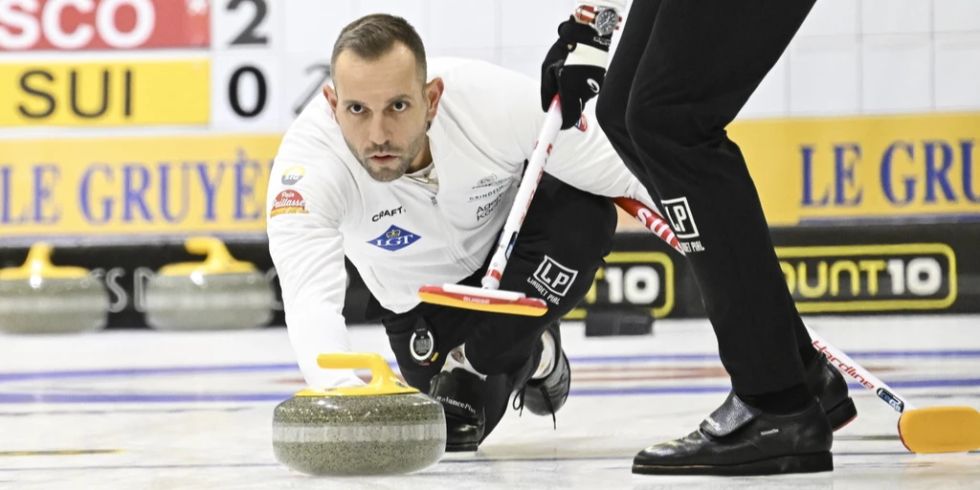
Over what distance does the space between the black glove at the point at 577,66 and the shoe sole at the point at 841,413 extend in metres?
0.59

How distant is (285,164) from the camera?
240 centimetres

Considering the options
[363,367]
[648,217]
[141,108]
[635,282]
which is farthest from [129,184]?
[363,367]

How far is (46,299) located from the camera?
6414 mm

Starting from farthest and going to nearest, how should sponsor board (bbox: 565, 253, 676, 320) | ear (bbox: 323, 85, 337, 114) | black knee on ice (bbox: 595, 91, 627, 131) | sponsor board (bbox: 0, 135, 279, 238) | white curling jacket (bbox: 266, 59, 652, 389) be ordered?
1. sponsor board (bbox: 0, 135, 279, 238)
2. sponsor board (bbox: 565, 253, 676, 320)
3. ear (bbox: 323, 85, 337, 114)
4. white curling jacket (bbox: 266, 59, 652, 389)
5. black knee on ice (bbox: 595, 91, 627, 131)

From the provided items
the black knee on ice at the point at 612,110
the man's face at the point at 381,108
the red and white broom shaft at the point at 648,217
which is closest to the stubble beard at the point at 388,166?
the man's face at the point at 381,108

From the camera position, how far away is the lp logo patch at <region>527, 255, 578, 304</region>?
271cm

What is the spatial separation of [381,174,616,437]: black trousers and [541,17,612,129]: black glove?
0.37 metres

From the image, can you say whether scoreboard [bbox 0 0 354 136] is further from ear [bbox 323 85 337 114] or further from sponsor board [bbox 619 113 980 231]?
ear [bbox 323 85 337 114]

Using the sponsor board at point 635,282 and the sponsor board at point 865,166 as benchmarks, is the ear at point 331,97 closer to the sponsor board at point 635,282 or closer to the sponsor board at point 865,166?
the sponsor board at point 635,282

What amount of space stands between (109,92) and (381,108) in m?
4.62

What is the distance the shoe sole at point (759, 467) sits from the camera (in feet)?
6.64

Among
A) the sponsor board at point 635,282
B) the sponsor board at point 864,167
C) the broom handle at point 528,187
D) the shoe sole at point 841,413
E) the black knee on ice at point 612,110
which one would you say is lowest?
the sponsor board at point 635,282

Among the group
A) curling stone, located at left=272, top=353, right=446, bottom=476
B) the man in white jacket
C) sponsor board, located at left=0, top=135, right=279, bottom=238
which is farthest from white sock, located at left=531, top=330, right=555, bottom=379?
sponsor board, located at left=0, top=135, right=279, bottom=238

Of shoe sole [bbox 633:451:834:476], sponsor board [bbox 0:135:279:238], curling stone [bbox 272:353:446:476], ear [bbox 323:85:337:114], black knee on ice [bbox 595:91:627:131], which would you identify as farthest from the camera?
sponsor board [bbox 0:135:279:238]
